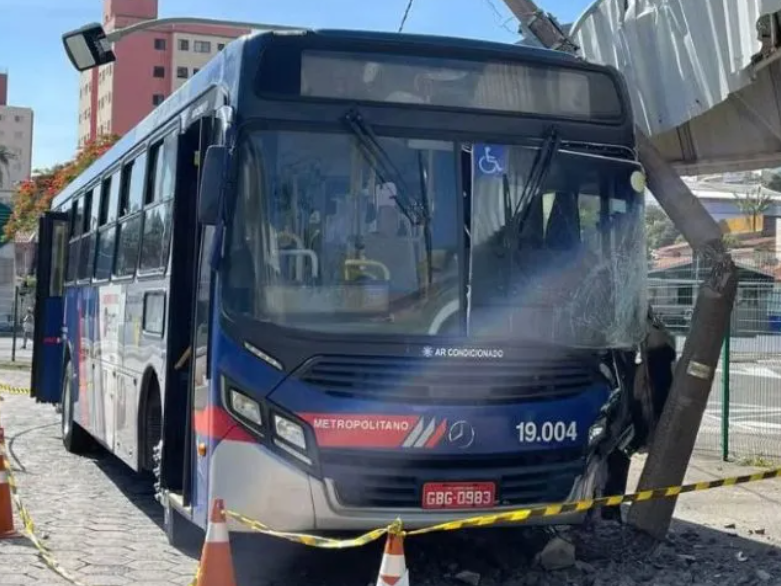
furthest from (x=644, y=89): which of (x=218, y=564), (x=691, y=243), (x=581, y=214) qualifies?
(x=218, y=564)

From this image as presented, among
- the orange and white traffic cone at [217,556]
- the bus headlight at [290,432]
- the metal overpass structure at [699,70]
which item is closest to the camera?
the orange and white traffic cone at [217,556]

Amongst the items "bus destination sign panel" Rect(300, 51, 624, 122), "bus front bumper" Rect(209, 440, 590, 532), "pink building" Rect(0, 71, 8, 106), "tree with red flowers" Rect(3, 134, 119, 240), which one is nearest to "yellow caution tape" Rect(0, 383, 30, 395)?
"bus front bumper" Rect(209, 440, 590, 532)

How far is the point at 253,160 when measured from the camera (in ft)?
21.8

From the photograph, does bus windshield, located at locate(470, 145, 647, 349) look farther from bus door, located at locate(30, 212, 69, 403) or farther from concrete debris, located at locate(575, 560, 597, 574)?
bus door, located at locate(30, 212, 69, 403)

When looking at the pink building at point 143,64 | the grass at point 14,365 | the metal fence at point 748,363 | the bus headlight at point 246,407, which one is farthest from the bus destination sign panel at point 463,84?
the pink building at point 143,64

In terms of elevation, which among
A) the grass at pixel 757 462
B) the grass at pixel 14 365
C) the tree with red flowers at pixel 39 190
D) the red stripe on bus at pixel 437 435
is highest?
the tree with red flowers at pixel 39 190

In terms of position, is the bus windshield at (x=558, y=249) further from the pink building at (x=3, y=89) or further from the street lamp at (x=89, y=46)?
the pink building at (x=3, y=89)

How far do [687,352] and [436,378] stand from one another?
2.37m

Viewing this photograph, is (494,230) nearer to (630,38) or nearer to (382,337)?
(382,337)

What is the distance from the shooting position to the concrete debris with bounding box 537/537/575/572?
7.43 meters

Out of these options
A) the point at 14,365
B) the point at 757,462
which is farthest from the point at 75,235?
the point at 14,365

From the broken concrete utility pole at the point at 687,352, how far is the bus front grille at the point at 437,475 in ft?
4.45

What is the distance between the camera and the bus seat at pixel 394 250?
664 cm

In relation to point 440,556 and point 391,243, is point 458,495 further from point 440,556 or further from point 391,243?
point 391,243
